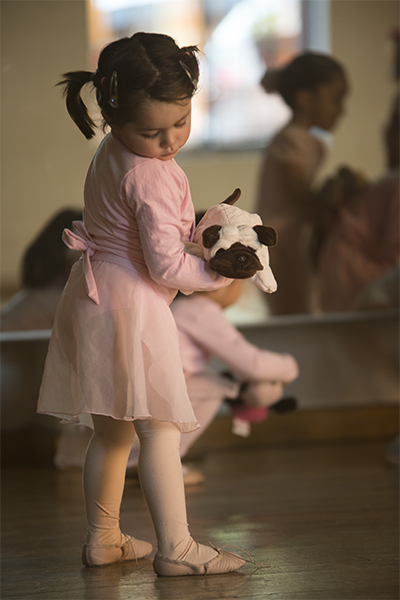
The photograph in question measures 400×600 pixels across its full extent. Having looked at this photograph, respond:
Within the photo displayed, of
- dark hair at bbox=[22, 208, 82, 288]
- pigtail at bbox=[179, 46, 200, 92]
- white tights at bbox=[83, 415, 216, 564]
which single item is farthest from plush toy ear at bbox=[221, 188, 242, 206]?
dark hair at bbox=[22, 208, 82, 288]

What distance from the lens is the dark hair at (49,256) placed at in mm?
1729

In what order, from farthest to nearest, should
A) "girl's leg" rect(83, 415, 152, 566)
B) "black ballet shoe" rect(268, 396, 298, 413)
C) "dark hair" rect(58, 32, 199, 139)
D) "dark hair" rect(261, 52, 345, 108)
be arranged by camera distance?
"dark hair" rect(261, 52, 345, 108) → "black ballet shoe" rect(268, 396, 298, 413) → "girl's leg" rect(83, 415, 152, 566) → "dark hair" rect(58, 32, 199, 139)

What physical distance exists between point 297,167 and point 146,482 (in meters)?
1.30

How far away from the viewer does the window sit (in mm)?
1865

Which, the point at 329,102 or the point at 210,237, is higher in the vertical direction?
the point at 329,102

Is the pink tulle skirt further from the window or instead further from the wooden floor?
the window

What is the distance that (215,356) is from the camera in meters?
1.43

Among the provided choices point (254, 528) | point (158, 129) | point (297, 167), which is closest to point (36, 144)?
point (297, 167)

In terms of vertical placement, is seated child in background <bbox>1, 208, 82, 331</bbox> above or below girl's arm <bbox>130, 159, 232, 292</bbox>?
below

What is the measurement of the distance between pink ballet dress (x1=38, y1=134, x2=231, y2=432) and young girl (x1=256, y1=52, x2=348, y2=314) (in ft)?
3.37

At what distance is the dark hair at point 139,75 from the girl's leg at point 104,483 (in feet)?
1.40

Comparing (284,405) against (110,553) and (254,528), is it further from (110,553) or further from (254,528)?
(110,553)

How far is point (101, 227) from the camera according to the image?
0.85 meters

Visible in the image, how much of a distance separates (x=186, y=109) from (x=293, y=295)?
113cm
